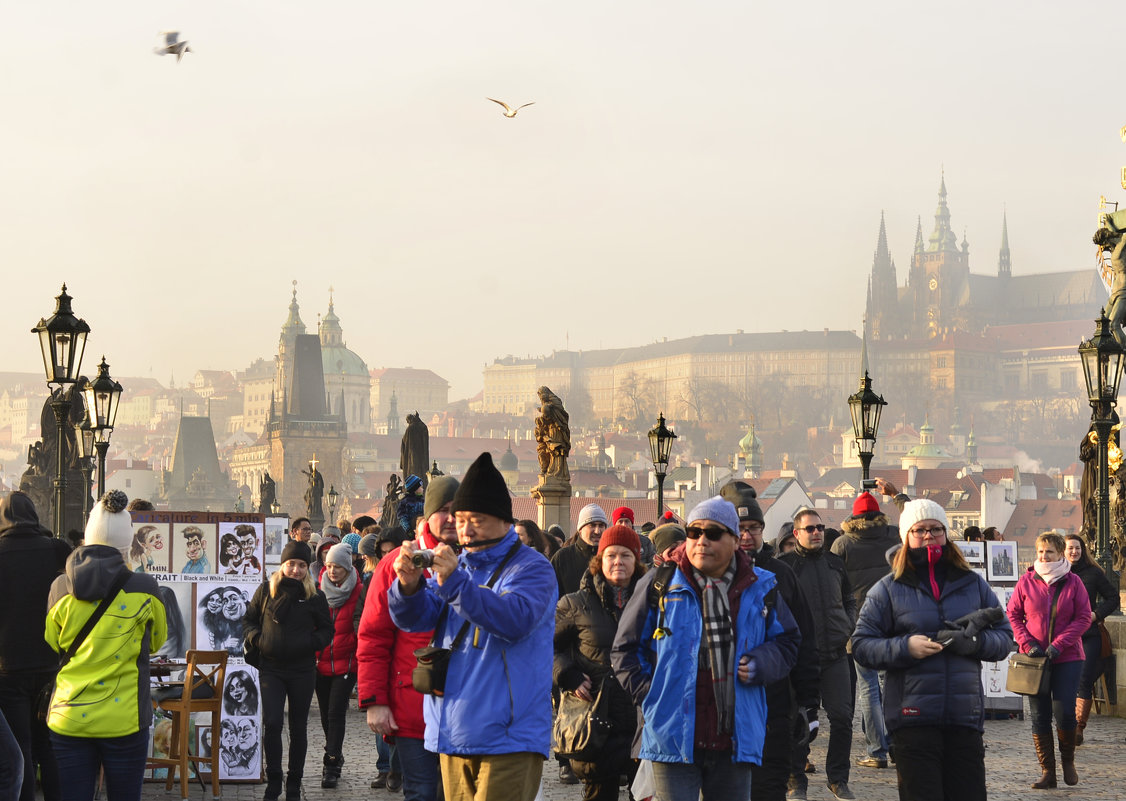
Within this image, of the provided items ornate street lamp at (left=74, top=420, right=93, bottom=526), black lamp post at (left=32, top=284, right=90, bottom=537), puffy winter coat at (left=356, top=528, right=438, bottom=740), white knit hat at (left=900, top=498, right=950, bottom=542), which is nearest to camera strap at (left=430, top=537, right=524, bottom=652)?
puffy winter coat at (left=356, top=528, right=438, bottom=740)

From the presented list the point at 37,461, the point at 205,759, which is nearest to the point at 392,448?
the point at 37,461

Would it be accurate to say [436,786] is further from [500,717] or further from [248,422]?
[248,422]

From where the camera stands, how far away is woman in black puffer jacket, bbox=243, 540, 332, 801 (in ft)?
26.2

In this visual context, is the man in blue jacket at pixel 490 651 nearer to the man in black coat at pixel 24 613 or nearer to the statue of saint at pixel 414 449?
the man in black coat at pixel 24 613

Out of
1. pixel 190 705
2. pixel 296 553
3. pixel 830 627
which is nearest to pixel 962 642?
pixel 830 627

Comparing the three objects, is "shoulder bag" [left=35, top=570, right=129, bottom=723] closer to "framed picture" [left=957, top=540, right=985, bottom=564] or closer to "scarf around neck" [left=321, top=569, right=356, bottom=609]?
"scarf around neck" [left=321, top=569, right=356, bottom=609]

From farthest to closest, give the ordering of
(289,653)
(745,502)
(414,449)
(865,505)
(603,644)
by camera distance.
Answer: (414,449) → (865,505) → (289,653) → (745,502) → (603,644)

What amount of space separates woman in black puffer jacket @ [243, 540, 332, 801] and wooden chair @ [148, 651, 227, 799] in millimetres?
405

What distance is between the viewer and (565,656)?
5984 millimetres

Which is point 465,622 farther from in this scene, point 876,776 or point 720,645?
point 876,776

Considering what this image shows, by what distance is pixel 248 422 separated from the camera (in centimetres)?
18625

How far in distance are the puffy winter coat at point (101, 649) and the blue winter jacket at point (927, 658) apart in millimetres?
2612

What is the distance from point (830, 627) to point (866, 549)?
1.43m

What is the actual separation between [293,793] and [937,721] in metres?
3.85
